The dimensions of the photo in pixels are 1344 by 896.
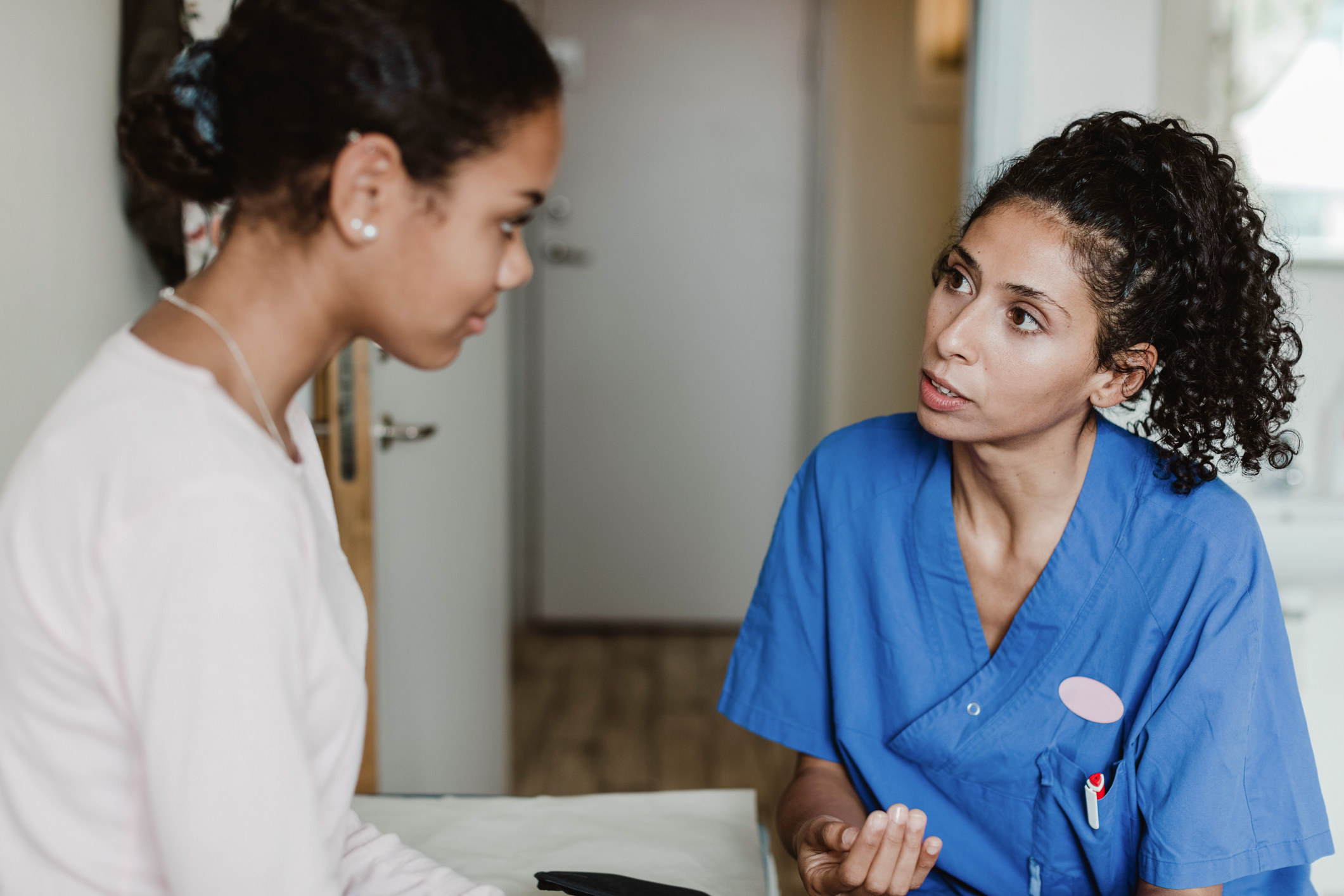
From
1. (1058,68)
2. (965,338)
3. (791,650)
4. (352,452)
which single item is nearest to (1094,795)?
(791,650)

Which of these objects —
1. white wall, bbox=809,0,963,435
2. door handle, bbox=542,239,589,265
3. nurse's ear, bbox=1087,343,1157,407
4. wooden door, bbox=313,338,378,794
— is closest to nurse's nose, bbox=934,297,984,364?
nurse's ear, bbox=1087,343,1157,407

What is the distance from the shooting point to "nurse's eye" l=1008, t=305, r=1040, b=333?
3.26ft

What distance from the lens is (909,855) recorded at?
849 millimetres

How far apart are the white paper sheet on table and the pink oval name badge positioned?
32 centimetres

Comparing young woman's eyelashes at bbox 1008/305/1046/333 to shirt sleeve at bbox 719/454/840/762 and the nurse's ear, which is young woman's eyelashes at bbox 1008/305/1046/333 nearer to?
the nurse's ear

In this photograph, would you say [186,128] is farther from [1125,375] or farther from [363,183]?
[1125,375]

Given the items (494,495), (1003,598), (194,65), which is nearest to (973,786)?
(1003,598)

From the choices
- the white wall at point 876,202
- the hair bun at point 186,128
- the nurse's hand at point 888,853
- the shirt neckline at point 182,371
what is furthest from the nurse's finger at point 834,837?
the white wall at point 876,202

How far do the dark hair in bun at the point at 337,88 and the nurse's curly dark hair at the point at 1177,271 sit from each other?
1.85 feet

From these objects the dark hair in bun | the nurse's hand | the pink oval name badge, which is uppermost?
the dark hair in bun

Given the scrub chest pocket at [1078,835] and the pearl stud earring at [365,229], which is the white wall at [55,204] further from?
the scrub chest pocket at [1078,835]

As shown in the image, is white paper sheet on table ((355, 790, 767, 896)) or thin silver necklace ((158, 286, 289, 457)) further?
white paper sheet on table ((355, 790, 767, 896))

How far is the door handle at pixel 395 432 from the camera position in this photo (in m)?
1.54

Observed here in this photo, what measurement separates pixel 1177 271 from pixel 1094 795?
48 centimetres
